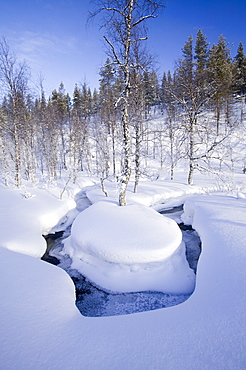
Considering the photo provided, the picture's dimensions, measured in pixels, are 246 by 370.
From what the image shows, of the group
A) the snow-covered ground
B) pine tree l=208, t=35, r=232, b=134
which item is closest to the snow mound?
the snow-covered ground

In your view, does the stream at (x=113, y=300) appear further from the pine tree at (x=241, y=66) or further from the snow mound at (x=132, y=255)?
the pine tree at (x=241, y=66)

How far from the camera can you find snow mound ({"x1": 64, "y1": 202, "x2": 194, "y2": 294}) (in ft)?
16.5

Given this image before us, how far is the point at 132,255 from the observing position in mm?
5137

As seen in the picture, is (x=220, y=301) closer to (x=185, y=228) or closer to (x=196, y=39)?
(x=185, y=228)

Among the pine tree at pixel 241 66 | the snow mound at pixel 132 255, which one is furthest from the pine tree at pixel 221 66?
the snow mound at pixel 132 255

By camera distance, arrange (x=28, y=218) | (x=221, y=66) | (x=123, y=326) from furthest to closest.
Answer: (x=221, y=66)
(x=28, y=218)
(x=123, y=326)

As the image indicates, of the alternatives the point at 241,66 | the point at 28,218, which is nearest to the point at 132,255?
the point at 28,218

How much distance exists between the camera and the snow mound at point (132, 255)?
16.5 ft

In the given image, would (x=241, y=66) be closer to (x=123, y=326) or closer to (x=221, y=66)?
(x=221, y=66)

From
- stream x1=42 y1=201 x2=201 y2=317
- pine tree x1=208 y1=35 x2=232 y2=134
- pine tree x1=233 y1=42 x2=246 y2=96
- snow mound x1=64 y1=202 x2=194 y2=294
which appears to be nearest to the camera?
stream x1=42 y1=201 x2=201 y2=317

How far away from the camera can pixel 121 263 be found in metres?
5.29

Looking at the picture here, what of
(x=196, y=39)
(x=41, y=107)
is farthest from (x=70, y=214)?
(x=196, y=39)

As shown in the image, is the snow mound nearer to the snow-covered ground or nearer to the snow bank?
the snow-covered ground

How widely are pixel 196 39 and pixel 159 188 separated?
88.3 ft
